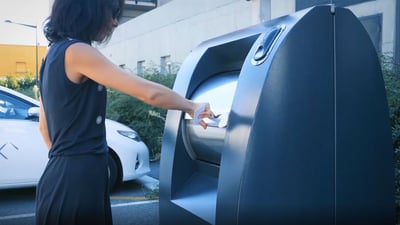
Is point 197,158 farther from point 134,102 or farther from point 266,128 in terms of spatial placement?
point 134,102

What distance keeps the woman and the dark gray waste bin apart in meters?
0.23

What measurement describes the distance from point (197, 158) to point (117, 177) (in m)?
3.25

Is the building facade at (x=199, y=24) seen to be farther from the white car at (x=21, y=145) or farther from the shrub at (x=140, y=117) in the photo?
the white car at (x=21, y=145)

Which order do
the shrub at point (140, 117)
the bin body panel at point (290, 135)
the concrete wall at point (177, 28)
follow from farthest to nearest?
the concrete wall at point (177, 28) < the shrub at point (140, 117) < the bin body panel at point (290, 135)

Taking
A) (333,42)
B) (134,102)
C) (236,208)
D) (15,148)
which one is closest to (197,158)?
(236,208)

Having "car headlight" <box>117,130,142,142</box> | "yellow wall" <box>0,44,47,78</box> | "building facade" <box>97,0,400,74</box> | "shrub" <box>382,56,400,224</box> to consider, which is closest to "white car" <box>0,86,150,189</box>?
"car headlight" <box>117,130,142,142</box>

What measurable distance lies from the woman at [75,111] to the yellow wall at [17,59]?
134 ft

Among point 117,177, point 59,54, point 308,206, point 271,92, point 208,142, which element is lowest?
point 117,177

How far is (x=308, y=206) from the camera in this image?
1633mm

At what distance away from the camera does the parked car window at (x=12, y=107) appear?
15.8 feet

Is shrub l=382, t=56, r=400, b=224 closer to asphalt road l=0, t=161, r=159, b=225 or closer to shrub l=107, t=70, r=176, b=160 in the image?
asphalt road l=0, t=161, r=159, b=225

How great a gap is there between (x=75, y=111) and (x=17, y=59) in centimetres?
4328

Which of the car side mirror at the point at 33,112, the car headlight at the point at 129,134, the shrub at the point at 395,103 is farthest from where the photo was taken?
the car headlight at the point at 129,134

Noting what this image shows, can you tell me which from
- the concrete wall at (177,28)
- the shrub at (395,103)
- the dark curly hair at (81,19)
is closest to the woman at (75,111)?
the dark curly hair at (81,19)
